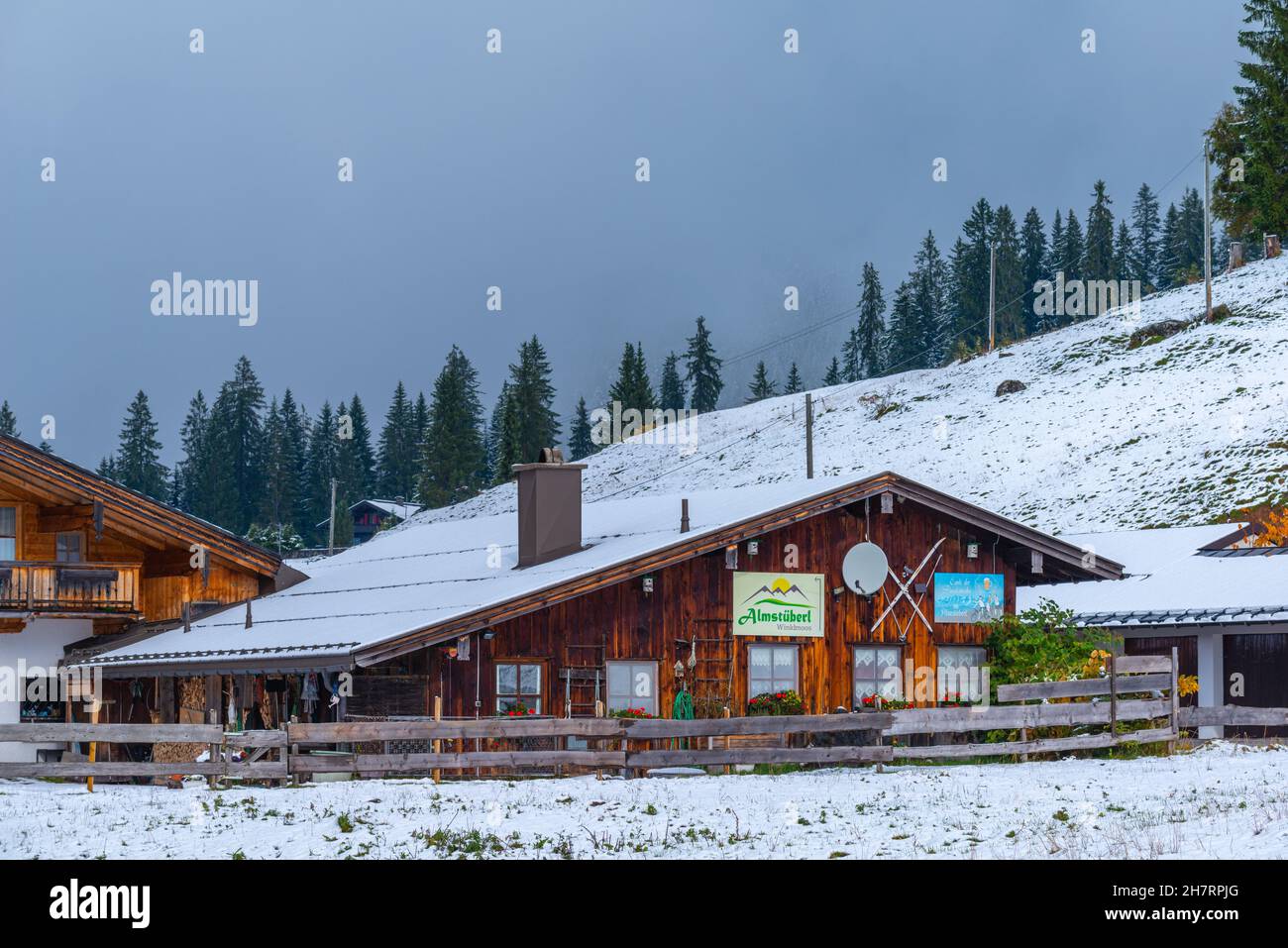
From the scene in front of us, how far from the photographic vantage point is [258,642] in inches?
1328

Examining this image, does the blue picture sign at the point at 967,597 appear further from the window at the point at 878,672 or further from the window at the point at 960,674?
the window at the point at 878,672

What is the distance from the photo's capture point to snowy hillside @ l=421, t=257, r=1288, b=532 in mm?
78750

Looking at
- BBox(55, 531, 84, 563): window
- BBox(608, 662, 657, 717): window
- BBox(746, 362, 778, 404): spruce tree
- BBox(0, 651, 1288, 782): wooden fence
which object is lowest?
BBox(0, 651, 1288, 782): wooden fence

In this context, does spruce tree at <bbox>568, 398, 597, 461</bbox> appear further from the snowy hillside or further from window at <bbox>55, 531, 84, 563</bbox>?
window at <bbox>55, 531, 84, 563</bbox>

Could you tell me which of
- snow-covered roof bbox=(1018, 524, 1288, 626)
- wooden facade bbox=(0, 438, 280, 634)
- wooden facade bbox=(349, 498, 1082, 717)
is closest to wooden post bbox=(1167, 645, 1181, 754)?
wooden facade bbox=(349, 498, 1082, 717)

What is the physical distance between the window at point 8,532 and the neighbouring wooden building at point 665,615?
3.99m

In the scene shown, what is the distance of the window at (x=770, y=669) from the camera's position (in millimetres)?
33031

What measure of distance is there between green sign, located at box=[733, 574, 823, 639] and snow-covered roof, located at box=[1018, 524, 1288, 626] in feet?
27.4

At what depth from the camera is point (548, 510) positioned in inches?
1379

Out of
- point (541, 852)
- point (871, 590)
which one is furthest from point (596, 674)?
point (541, 852)

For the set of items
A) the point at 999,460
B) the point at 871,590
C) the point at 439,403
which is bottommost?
the point at 871,590

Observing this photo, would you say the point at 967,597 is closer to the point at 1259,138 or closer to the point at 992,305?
the point at 1259,138
